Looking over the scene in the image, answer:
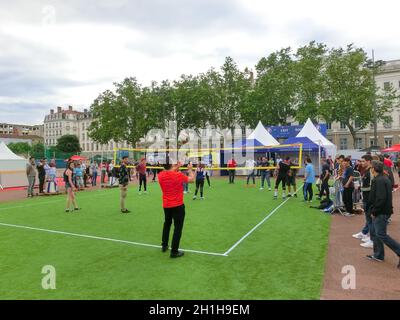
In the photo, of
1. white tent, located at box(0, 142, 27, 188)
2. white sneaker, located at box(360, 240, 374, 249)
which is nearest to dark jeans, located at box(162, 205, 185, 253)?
white sneaker, located at box(360, 240, 374, 249)

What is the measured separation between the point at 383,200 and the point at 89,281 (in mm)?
5589

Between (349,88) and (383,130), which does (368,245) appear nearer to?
(349,88)

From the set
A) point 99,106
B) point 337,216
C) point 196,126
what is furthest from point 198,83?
point 337,216

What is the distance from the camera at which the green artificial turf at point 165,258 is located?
16.9ft

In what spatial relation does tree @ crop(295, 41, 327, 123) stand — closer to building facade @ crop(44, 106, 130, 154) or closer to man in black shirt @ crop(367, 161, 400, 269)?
man in black shirt @ crop(367, 161, 400, 269)

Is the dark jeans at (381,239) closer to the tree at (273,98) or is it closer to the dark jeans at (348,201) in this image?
the dark jeans at (348,201)

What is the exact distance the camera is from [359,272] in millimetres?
5980

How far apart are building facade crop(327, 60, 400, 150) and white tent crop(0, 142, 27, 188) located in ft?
178

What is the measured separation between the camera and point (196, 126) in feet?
182

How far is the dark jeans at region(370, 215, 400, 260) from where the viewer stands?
6238mm

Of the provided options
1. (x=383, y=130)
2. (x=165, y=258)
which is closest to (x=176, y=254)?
(x=165, y=258)

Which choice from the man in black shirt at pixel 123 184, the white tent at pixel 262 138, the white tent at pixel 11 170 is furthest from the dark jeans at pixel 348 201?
the white tent at pixel 11 170

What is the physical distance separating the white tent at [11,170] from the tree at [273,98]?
103 ft
